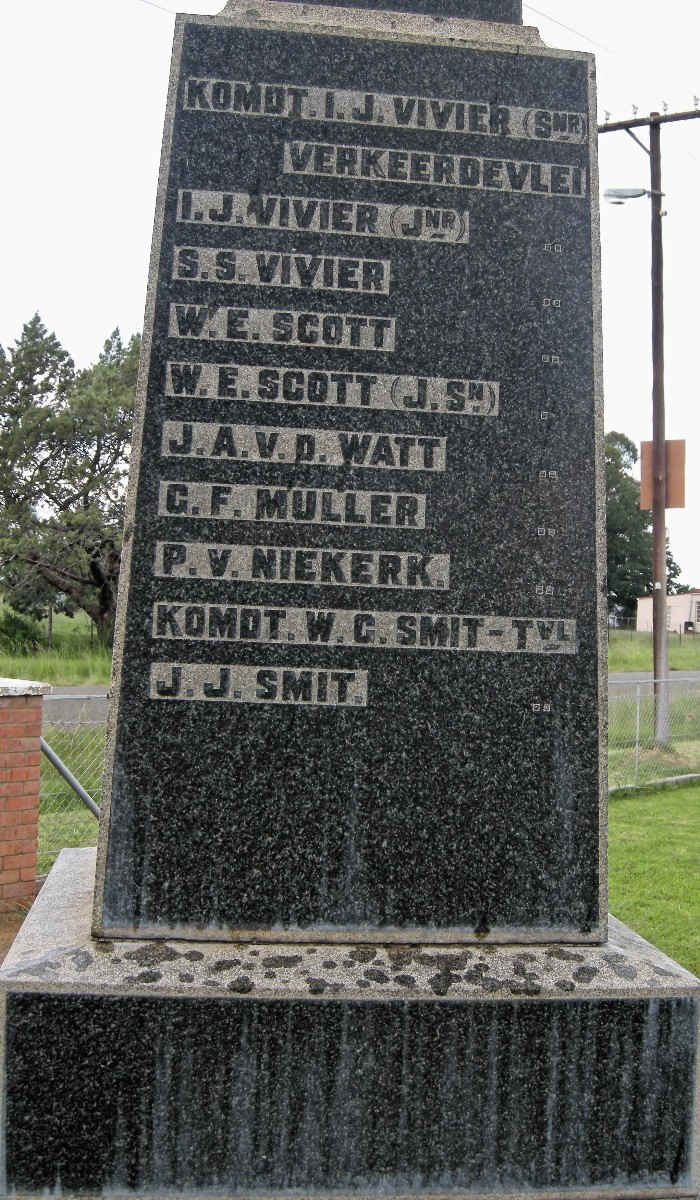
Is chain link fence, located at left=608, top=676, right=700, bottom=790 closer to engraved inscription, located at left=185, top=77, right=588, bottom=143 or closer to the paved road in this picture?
the paved road

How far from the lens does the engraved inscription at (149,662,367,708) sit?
2678 mm

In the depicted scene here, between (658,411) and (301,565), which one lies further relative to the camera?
(658,411)

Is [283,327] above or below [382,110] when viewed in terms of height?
Result: below

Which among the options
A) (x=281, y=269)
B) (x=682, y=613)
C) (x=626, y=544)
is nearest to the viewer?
(x=281, y=269)

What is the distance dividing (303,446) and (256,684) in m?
0.68

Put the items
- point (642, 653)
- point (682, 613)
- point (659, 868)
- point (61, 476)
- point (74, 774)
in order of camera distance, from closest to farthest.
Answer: point (659, 868)
point (74, 774)
point (61, 476)
point (642, 653)
point (682, 613)

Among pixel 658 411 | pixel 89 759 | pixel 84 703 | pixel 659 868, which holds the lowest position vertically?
pixel 659 868

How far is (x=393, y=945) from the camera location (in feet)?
8.67

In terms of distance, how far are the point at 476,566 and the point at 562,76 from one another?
153cm

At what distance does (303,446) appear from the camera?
2756 millimetres

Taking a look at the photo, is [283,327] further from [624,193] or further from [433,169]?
[624,193]

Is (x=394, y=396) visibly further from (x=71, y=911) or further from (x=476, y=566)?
(x=71, y=911)

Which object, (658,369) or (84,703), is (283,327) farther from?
(658,369)

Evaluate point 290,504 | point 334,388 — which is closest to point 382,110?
point 334,388
